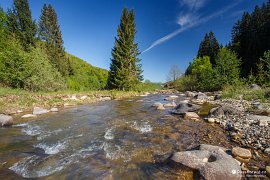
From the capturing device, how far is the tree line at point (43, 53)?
1588 centimetres

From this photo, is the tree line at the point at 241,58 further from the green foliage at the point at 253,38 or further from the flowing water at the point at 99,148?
the flowing water at the point at 99,148

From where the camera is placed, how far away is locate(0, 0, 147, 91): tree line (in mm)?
15875

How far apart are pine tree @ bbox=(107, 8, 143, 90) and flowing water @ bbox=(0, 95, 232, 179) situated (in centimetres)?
1801

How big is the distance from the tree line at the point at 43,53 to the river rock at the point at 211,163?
16.5 metres

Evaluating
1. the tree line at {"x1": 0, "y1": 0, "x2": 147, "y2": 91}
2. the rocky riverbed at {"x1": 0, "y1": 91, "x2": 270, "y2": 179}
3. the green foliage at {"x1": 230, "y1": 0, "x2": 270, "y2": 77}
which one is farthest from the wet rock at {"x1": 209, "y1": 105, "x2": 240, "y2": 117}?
the green foliage at {"x1": 230, "y1": 0, "x2": 270, "y2": 77}

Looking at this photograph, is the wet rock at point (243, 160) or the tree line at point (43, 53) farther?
the tree line at point (43, 53)

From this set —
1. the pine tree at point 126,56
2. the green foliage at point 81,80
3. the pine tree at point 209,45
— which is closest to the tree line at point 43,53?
the pine tree at point 126,56

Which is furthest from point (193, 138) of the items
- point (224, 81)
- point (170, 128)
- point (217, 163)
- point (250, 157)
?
point (224, 81)

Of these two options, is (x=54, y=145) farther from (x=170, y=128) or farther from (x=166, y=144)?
(x=170, y=128)

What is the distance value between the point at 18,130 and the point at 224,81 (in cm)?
2327

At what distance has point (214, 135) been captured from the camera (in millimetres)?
5125

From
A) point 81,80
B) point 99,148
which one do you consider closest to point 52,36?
point 81,80

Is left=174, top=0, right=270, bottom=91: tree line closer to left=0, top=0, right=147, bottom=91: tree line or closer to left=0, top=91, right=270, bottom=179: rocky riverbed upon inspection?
left=0, top=0, right=147, bottom=91: tree line

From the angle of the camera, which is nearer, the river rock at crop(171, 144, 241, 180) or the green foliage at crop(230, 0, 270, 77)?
the river rock at crop(171, 144, 241, 180)
